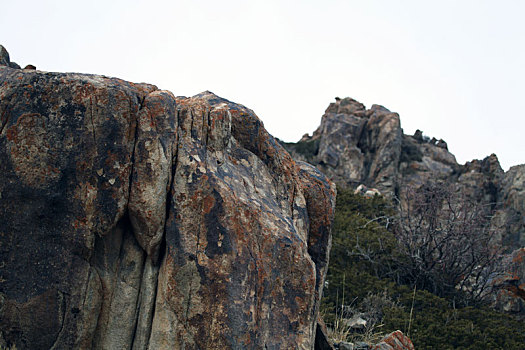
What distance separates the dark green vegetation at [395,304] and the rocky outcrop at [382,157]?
58.6 feet

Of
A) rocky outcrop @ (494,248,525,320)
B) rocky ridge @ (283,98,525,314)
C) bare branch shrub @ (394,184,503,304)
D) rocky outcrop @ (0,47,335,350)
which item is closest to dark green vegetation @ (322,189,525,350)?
bare branch shrub @ (394,184,503,304)

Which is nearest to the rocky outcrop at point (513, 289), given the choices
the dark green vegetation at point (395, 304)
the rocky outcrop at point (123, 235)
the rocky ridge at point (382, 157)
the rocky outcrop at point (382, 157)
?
Result: the dark green vegetation at point (395, 304)

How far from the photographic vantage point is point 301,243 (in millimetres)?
5035

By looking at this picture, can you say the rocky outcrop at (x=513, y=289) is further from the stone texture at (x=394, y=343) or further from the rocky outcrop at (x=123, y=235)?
the rocky outcrop at (x=123, y=235)

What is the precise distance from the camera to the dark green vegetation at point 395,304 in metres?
9.45

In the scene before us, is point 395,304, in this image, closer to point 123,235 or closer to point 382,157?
point 123,235

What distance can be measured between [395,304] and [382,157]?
1007 inches

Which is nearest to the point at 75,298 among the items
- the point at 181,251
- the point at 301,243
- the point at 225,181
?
the point at 181,251

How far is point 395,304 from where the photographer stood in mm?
10969

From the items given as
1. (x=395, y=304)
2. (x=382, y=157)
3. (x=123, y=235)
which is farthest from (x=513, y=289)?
(x=382, y=157)

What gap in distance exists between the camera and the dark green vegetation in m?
9.45

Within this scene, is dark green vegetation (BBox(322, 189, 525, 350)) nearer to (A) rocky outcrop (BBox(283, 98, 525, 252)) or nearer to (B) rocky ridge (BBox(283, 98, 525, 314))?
(B) rocky ridge (BBox(283, 98, 525, 314))

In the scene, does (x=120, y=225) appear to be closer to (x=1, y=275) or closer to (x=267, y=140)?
(x=1, y=275)

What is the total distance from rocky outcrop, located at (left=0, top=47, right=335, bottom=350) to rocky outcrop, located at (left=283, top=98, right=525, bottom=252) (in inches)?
1067
